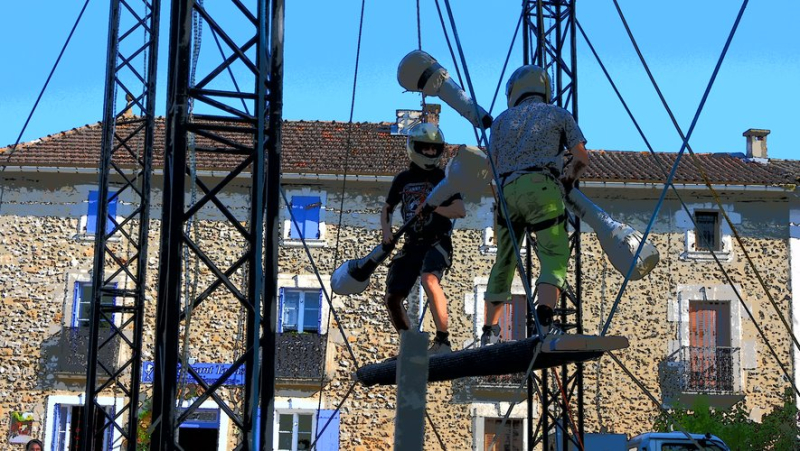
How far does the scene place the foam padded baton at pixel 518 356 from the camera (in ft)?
18.0

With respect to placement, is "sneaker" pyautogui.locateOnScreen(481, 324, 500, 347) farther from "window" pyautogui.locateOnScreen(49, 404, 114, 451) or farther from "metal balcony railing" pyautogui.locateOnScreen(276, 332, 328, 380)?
"window" pyautogui.locateOnScreen(49, 404, 114, 451)

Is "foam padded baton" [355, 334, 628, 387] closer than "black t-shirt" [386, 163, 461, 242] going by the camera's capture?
Yes

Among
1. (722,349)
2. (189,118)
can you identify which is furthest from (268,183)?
(722,349)

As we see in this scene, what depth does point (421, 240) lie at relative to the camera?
6922 mm

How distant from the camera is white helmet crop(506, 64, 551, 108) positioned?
6539 mm

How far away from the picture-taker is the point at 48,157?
20984 mm

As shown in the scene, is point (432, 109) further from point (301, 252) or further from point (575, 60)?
point (575, 60)

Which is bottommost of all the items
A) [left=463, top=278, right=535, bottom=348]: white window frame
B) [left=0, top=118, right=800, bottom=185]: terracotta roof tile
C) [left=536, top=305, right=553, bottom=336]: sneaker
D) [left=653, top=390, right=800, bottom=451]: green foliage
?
[left=653, top=390, right=800, bottom=451]: green foliage

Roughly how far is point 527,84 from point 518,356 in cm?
155

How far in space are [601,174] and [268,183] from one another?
14257mm

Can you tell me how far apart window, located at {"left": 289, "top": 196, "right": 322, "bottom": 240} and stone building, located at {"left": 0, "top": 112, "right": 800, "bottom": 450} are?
0.03m

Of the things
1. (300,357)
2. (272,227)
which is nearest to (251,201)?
(272,227)

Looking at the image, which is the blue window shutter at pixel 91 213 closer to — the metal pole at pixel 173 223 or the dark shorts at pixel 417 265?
the metal pole at pixel 173 223

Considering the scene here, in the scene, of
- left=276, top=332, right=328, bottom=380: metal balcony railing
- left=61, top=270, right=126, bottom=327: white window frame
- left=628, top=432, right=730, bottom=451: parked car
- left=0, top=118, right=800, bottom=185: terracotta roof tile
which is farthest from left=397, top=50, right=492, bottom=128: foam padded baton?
left=61, top=270, right=126, bottom=327: white window frame
